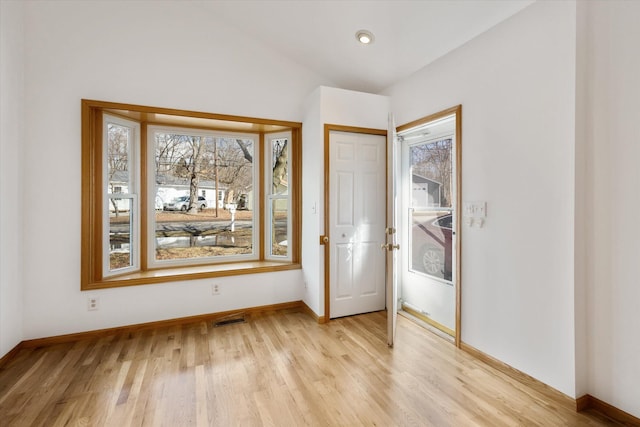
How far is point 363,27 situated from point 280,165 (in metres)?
1.79

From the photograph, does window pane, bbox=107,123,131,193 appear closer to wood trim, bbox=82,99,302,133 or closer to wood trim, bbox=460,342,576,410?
wood trim, bbox=82,99,302,133

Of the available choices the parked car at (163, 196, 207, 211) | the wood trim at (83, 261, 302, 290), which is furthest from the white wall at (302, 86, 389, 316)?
the parked car at (163, 196, 207, 211)

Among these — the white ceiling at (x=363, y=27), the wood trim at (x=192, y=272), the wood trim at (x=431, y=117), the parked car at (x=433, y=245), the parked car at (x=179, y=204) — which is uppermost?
the white ceiling at (x=363, y=27)

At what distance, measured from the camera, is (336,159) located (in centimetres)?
325

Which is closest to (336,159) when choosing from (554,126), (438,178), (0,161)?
(438,178)

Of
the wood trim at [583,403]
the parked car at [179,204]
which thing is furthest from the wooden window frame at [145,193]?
the wood trim at [583,403]

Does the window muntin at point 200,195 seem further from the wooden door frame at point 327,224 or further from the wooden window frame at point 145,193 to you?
the wooden door frame at point 327,224

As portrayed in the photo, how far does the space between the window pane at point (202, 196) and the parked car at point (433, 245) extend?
79.7 inches

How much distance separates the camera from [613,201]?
1742 millimetres

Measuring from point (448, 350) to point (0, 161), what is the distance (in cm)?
388

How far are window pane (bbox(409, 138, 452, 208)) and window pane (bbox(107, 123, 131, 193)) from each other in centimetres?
312

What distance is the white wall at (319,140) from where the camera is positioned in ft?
10.4

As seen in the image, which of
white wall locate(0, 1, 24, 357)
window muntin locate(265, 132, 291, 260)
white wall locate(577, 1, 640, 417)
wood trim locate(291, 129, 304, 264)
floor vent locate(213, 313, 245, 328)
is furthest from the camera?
window muntin locate(265, 132, 291, 260)

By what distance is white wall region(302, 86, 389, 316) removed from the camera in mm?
3182
